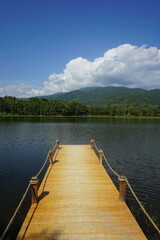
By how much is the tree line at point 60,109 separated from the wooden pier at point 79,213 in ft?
329

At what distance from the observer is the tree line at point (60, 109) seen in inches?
3939

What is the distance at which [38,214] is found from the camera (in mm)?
5383

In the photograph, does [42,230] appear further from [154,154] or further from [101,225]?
[154,154]

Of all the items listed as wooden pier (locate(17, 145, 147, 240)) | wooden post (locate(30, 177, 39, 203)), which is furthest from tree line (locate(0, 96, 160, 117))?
wooden post (locate(30, 177, 39, 203))

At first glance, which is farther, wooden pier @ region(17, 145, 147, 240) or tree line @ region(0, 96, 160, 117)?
tree line @ region(0, 96, 160, 117)

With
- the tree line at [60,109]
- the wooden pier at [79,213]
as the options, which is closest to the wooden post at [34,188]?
the wooden pier at [79,213]

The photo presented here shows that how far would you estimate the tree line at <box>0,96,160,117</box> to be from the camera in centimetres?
10006

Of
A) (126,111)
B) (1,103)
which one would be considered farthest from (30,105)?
(126,111)

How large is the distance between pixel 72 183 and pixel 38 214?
2833 millimetres

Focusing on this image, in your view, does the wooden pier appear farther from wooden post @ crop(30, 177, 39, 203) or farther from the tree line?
the tree line

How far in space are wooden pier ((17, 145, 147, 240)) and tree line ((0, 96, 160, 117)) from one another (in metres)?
100

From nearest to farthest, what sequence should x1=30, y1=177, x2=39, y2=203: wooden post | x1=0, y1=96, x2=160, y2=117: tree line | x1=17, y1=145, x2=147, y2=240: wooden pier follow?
x1=17, y1=145, x2=147, y2=240: wooden pier → x1=30, y1=177, x2=39, y2=203: wooden post → x1=0, y1=96, x2=160, y2=117: tree line

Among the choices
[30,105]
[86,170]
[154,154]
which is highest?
[30,105]

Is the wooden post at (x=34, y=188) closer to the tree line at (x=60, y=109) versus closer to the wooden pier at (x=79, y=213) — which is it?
the wooden pier at (x=79, y=213)
